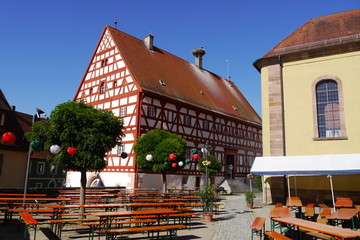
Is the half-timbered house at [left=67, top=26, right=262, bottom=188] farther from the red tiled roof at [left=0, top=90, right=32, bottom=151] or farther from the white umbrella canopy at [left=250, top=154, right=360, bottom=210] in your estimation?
the white umbrella canopy at [left=250, top=154, right=360, bottom=210]

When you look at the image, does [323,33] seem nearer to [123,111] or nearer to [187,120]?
[187,120]

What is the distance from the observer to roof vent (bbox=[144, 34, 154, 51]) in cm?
3139

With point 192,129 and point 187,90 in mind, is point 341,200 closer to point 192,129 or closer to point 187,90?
point 192,129

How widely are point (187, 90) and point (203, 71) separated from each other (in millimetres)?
9458

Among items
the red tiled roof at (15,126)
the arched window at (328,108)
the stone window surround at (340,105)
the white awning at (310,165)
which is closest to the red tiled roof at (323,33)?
the stone window surround at (340,105)

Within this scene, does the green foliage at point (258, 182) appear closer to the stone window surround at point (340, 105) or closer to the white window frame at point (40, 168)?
the stone window surround at point (340, 105)

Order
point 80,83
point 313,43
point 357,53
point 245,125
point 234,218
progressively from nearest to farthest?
point 234,218 → point 357,53 → point 313,43 → point 80,83 → point 245,125

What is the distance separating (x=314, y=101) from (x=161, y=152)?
9340 millimetres

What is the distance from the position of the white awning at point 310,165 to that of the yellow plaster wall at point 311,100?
2.19 metres

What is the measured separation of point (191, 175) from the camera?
28.1 metres

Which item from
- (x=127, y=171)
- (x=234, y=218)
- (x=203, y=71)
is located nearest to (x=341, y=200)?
(x=234, y=218)

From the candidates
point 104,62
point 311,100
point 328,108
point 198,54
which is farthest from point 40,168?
point 328,108

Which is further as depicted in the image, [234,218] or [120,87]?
[120,87]

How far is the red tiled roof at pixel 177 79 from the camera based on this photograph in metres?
26.8
